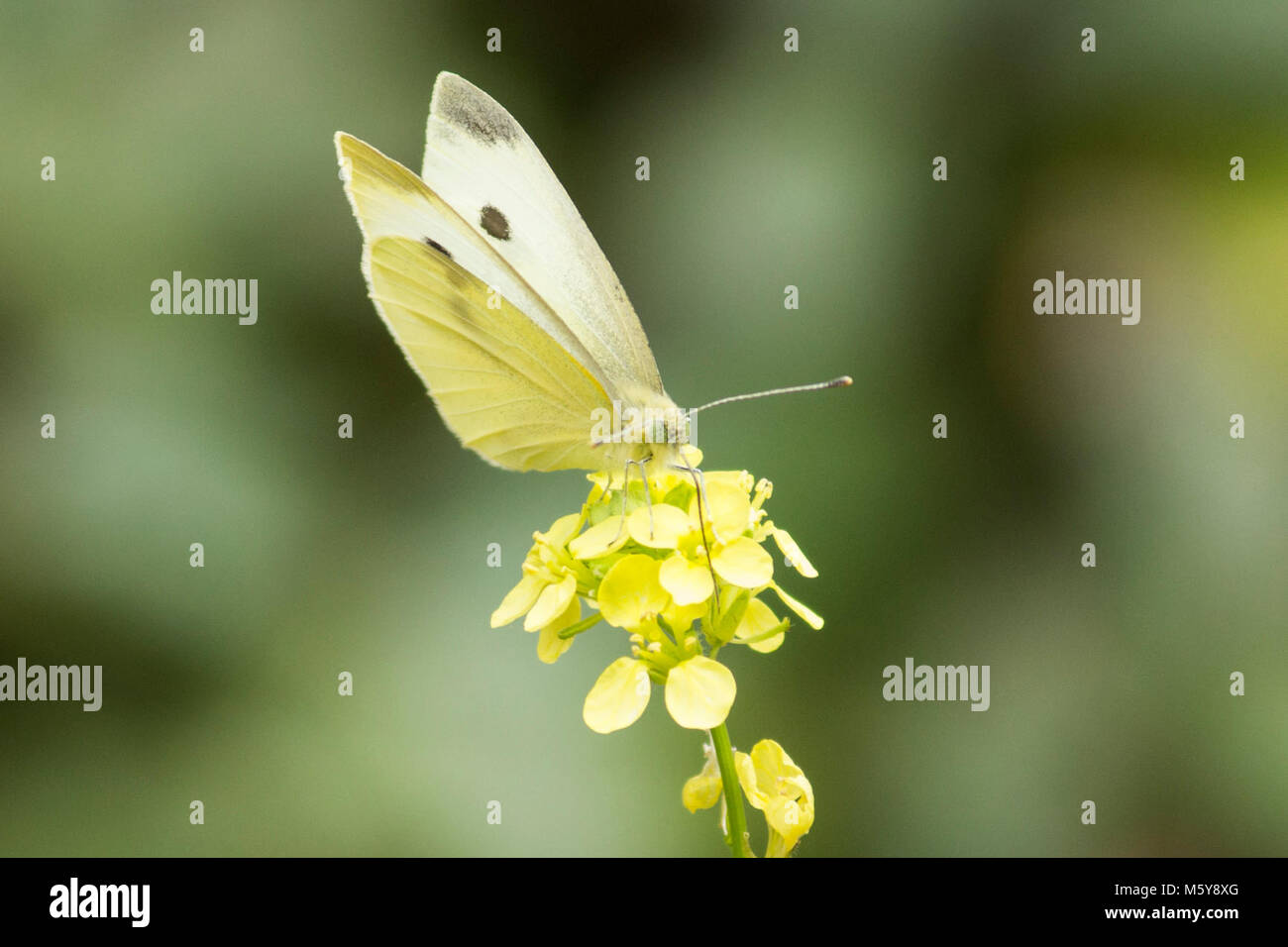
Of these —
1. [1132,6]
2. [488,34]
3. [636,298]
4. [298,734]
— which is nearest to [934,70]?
[1132,6]

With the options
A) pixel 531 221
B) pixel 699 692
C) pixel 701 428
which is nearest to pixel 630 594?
pixel 699 692

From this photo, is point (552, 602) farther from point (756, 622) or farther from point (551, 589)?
point (756, 622)

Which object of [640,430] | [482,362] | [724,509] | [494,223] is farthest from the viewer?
[494,223]

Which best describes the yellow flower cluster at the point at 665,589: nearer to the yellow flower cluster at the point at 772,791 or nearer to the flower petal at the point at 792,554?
the flower petal at the point at 792,554

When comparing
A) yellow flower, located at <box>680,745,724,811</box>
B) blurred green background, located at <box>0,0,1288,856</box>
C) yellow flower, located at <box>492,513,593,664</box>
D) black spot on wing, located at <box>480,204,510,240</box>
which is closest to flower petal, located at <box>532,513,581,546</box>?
yellow flower, located at <box>492,513,593,664</box>

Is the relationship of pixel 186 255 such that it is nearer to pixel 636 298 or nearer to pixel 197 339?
pixel 197 339
